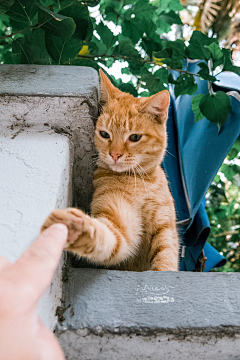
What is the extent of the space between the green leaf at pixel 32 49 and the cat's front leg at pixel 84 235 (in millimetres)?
804

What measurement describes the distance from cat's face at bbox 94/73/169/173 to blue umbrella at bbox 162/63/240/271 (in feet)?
0.99

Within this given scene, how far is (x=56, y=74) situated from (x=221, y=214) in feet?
6.63

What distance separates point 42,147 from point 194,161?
914mm

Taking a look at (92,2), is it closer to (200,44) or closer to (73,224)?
(200,44)

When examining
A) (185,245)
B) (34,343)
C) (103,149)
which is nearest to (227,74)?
(103,149)

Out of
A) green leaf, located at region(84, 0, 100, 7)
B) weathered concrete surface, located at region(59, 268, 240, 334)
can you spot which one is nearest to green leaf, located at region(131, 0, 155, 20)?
green leaf, located at region(84, 0, 100, 7)

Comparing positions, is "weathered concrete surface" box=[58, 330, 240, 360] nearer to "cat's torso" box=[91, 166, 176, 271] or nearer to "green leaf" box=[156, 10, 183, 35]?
"cat's torso" box=[91, 166, 176, 271]

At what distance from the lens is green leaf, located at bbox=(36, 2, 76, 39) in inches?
34.6

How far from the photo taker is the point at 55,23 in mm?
909

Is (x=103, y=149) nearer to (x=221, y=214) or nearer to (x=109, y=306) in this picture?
(x=109, y=306)

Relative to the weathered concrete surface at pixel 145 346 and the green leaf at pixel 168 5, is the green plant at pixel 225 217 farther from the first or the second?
the weathered concrete surface at pixel 145 346

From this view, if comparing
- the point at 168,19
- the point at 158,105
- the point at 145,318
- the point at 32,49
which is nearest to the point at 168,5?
the point at 168,19

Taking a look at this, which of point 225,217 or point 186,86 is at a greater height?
point 186,86

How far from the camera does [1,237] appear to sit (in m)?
0.55
